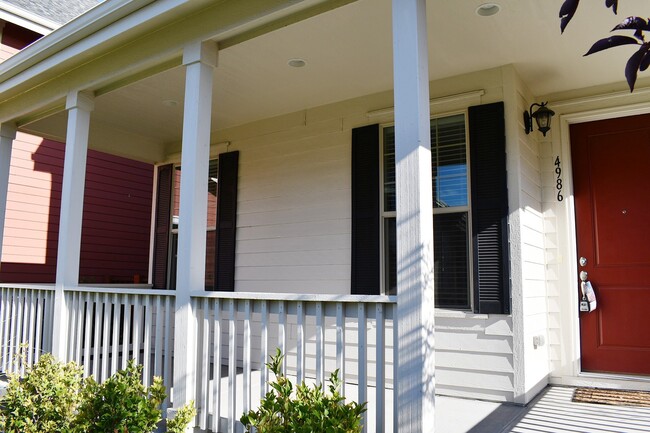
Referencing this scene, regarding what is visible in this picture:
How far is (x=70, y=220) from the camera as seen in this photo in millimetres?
4156

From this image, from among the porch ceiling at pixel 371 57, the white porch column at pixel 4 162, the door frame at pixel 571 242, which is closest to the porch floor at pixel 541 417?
the door frame at pixel 571 242

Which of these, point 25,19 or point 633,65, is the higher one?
point 25,19

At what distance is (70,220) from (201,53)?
6.17 feet

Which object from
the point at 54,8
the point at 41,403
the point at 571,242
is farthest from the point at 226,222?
the point at 54,8

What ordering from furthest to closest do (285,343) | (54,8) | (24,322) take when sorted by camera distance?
(54,8) < (24,322) < (285,343)

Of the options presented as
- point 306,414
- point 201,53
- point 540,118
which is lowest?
point 306,414

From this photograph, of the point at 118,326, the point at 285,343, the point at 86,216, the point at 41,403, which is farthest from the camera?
the point at 86,216

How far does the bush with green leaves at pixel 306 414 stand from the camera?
82.4 inches

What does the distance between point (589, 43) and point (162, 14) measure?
2993mm

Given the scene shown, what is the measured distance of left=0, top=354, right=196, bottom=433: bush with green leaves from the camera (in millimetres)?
2660

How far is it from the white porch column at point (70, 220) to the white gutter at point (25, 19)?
9.48 ft

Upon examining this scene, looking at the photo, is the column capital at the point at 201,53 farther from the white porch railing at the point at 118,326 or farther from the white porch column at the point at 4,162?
the white porch column at the point at 4,162

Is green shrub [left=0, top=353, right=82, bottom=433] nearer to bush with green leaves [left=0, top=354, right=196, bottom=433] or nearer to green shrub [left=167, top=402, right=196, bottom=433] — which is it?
bush with green leaves [left=0, top=354, right=196, bottom=433]

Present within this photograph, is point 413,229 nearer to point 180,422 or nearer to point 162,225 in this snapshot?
point 180,422
